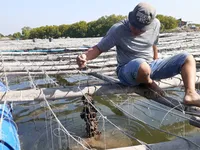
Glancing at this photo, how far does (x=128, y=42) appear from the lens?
8.66 ft

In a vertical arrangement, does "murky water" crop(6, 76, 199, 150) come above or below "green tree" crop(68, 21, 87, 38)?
below

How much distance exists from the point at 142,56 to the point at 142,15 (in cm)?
49

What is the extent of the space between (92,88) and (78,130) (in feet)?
7.66

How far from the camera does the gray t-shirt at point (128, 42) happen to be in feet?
8.55

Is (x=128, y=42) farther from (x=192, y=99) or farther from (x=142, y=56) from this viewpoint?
(x=192, y=99)

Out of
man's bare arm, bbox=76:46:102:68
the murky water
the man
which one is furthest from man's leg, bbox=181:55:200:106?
the murky water

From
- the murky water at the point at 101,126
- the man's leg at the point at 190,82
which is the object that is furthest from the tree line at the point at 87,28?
the man's leg at the point at 190,82

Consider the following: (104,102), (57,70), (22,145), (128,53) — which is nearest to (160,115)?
(104,102)

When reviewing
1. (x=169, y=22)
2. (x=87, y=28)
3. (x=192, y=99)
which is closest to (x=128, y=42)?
(x=192, y=99)

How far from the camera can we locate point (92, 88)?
2.60 m

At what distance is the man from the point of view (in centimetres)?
220

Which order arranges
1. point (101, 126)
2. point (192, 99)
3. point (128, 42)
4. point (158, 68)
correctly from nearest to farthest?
point (192, 99) → point (158, 68) → point (128, 42) → point (101, 126)

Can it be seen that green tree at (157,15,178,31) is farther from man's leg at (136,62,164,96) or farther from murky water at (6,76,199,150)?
man's leg at (136,62,164,96)

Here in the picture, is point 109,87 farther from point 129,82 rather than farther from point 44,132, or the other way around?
point 44,132
